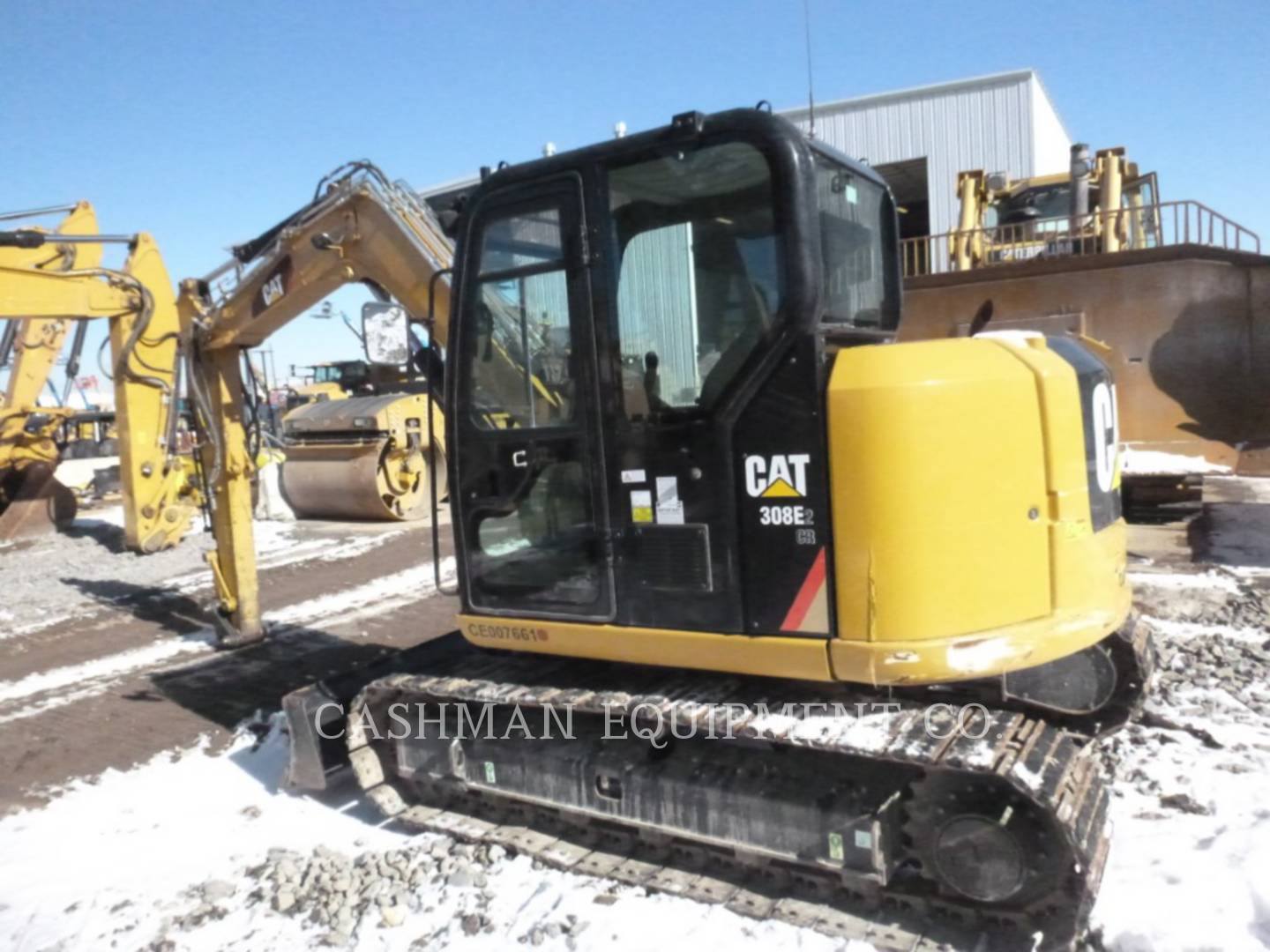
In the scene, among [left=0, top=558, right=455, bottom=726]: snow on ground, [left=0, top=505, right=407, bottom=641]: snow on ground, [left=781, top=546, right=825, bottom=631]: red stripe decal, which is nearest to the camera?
[left=781, top=546, right=825, bottom=631]: red stripe decal

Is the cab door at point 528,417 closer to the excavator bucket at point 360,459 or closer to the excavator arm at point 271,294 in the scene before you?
the excavator arm at point 271,294

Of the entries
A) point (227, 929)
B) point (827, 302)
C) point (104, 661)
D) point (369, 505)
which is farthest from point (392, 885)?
point (369, 505)

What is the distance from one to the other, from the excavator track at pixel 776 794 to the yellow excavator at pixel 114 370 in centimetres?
375

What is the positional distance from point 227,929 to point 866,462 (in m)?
2.74

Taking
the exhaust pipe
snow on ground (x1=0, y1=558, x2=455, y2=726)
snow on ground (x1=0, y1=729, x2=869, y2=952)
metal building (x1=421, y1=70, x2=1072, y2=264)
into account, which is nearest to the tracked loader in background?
snow on ground (x1=0, y1=729, x2=869, y2=952)

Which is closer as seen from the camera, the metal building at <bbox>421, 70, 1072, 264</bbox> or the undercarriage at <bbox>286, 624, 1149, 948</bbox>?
the undercarriage at <bbox>286, 624, 1149, 948</bbox>

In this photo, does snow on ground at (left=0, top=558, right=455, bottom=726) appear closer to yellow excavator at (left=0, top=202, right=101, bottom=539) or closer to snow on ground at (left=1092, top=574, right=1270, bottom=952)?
snow on ground at (left=1092, top=574, right=1270, bottom=952)

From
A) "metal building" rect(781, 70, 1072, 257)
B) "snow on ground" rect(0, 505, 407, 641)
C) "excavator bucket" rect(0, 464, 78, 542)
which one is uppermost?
"metal building" rect(781, 70, 1072, 257)

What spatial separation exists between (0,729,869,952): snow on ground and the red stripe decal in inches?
38.9

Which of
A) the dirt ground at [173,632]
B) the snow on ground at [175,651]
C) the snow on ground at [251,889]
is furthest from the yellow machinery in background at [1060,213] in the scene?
the snow on ground at [251,889]

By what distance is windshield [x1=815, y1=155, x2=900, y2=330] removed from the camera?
3244 millimetres

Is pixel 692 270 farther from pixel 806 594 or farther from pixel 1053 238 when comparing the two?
pixel 1053 238

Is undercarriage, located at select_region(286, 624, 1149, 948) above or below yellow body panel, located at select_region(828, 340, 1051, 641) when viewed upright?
below

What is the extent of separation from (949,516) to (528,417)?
5.02 feet
